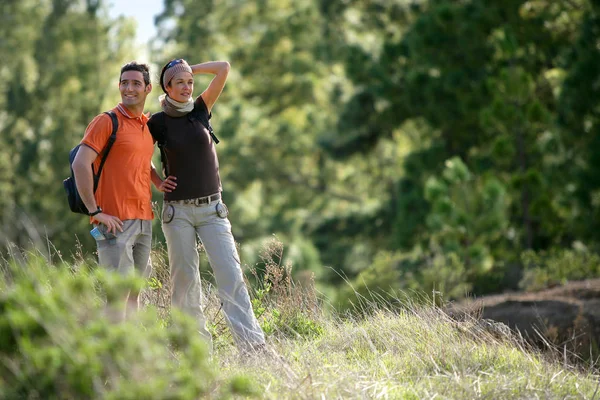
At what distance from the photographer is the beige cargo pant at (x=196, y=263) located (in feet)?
18.1

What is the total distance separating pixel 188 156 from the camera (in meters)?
5.50

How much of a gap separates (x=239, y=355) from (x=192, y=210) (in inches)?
33.9

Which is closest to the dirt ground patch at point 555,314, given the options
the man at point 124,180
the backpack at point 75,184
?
the man at point 124,180

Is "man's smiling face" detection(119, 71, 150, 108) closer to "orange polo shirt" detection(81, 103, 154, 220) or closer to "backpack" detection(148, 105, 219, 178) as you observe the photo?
"orange polo shirt" detection(81, 103, 154, 220)

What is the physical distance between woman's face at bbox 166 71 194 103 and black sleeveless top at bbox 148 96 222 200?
13 cm

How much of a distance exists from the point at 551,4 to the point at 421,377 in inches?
610

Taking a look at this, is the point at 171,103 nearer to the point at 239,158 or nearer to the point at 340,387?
the point at 340,387

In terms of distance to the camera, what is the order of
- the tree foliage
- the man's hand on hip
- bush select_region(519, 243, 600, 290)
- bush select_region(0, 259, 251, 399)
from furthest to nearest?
the tree foliage, bush select_region(519, 243, 600, 290), the man's hand on hip, bush select_region(0, 259, 251, 399)

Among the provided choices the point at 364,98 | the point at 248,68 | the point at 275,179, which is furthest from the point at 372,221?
the point at 248,68

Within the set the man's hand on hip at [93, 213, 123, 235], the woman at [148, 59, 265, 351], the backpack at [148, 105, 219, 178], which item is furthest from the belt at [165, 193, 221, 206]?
the man's hand on hip at [93, 213, 123, 235]

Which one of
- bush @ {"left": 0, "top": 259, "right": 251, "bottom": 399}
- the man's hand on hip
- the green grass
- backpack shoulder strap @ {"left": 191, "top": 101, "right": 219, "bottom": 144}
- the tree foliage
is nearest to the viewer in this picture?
bush @ {"left": 0, "top": 259, "right": 251, "bottom": 399}

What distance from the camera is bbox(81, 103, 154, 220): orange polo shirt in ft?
16.7

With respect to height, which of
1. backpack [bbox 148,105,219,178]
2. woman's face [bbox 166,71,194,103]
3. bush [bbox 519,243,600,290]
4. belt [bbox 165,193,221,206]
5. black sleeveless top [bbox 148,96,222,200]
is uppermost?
woman's face [bbox 166,71,194,103]

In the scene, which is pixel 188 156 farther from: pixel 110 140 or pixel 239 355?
pixel 239 355
